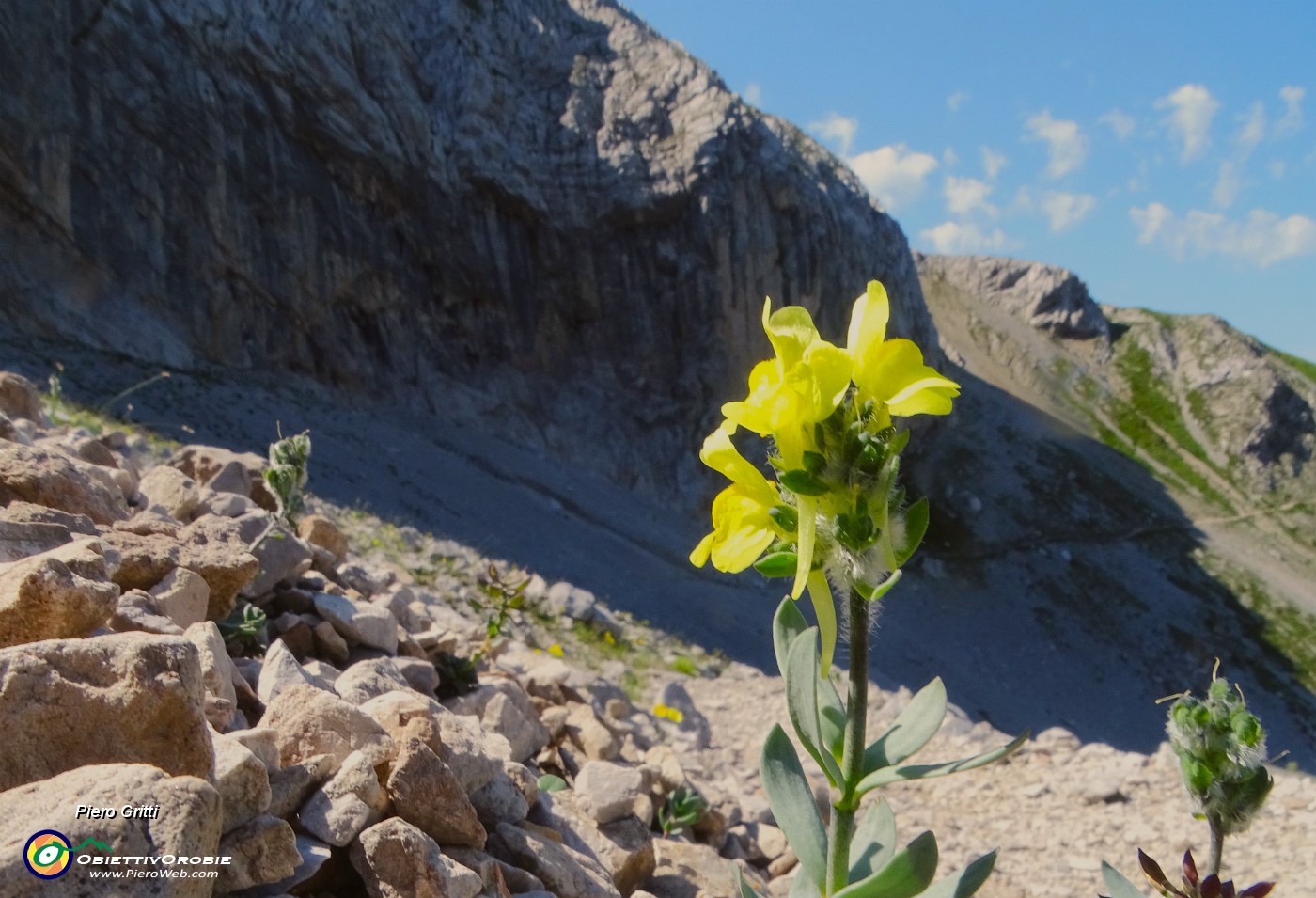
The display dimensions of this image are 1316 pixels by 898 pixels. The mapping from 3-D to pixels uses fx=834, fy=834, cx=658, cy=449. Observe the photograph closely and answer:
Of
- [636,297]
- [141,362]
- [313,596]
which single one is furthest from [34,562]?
[636,297]

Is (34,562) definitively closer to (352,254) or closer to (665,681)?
(665,681)

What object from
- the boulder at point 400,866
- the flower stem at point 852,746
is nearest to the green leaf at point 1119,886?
the flower stem at point 852,746

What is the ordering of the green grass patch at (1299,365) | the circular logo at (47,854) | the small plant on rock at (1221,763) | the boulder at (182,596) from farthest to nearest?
the green grass patch at (1299,365)
the boulder at (182,596)
the small plant on rock at (1221,763)
the circular logo at (47,854)

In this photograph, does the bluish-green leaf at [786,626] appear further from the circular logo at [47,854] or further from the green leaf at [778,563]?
the circular logo at [47,854]

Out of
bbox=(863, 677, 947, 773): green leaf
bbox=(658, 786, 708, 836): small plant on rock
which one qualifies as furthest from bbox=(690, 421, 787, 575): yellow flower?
bbox=(658, 786, 708, 836): small plant on rock

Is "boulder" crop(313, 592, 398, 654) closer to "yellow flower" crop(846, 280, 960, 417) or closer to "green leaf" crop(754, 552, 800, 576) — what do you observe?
"green leaf" crop(754, 552, 800, 576)

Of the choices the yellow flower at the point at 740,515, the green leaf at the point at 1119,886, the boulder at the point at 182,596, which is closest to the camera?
the yellow flower at the point at 740,515

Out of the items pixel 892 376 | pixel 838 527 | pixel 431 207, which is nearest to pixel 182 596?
pixel 838 527
